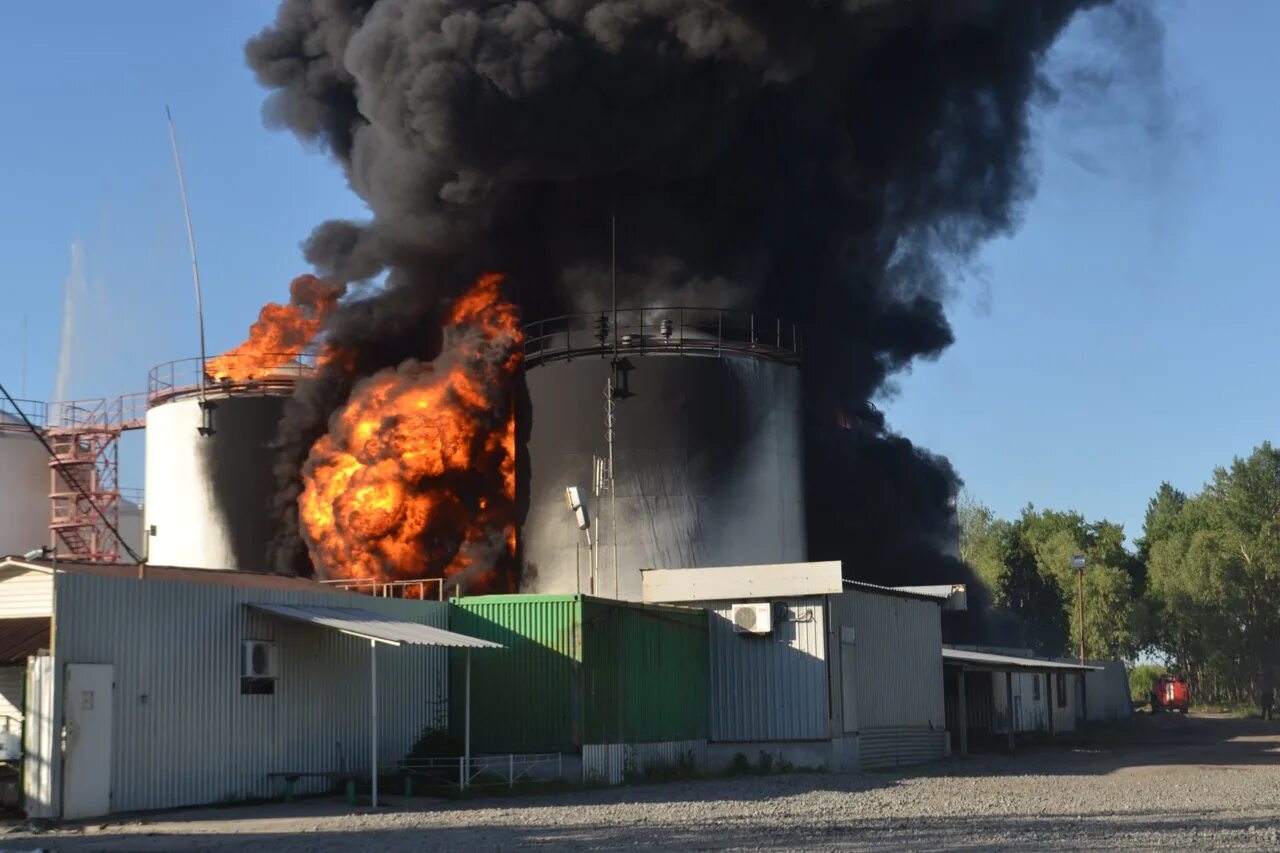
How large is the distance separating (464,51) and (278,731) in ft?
69.3

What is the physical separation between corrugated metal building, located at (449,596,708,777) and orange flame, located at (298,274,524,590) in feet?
39.7

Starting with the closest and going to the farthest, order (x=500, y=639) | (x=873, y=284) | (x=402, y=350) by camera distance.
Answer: (x=500, y=639) → (x=402, y=350) → (x=873, y=284)

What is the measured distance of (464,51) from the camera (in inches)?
1582

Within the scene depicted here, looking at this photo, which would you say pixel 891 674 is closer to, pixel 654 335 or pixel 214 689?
pixel 654 335

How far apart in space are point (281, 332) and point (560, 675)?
83.4 ft

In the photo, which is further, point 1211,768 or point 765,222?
point 765,222

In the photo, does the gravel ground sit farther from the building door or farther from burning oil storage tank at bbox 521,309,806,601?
burning oil storage tank at bbox 521,309,806,601

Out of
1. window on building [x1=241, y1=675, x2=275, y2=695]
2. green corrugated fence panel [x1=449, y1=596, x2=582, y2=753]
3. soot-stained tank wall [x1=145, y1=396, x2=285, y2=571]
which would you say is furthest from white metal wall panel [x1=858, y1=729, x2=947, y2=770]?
soot-stained tank wall [x1=145, y1=396, x2=285, y2=571]

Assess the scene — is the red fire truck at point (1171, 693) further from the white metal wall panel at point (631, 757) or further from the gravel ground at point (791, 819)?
the white metal wall panel at point (631, 757)

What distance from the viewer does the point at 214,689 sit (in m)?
24.1

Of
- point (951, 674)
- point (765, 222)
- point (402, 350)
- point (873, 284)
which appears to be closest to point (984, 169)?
point (873, 284)

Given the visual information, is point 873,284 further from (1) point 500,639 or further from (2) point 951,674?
(1) point 500,639

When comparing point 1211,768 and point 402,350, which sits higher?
point 402,350

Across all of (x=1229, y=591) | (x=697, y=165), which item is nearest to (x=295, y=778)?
(x=697, y=165)
